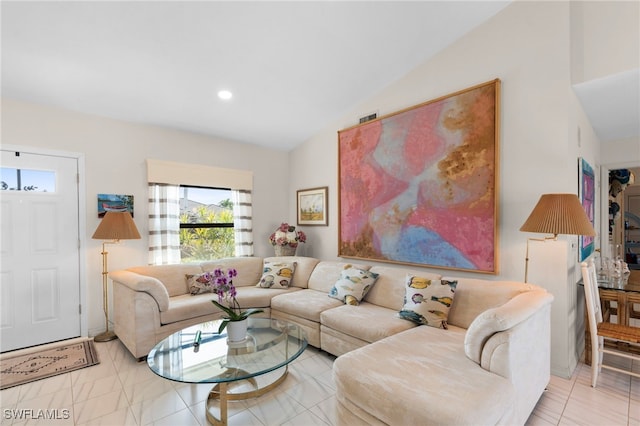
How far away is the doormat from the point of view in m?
2.53

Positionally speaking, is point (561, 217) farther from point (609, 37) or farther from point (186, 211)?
point (186, 211)

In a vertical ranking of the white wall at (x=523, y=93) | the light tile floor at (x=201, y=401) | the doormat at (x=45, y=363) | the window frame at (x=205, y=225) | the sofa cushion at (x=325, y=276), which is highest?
the white wall at (x=523, y=93)

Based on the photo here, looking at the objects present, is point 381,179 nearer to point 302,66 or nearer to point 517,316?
point 302,66

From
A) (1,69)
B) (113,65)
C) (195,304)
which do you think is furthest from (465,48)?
(1,69)

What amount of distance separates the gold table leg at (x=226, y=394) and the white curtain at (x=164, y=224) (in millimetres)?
2112

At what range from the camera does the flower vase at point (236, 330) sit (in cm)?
224

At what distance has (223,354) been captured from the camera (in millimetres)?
2135

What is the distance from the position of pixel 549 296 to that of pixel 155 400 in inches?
115

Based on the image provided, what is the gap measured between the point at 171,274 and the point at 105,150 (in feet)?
5.45

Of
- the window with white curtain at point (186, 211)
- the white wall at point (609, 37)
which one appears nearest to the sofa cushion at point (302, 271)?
the window with white curtain at point (186, 211)

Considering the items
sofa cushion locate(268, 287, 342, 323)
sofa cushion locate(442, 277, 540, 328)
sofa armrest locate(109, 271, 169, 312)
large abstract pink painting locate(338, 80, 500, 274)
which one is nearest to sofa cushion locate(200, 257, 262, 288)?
sofa cushion locate(268, 287, 342, 323)

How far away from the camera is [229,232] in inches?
181

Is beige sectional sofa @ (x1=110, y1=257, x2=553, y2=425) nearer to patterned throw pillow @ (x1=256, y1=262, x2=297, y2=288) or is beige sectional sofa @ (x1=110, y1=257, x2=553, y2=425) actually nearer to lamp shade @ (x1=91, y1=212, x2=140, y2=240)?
patterned throw pillow @ (x1=256, y1=262, x2=297, y2=288)

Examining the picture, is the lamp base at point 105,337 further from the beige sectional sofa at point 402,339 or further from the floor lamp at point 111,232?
the beige sectional sofa at point 402,339
